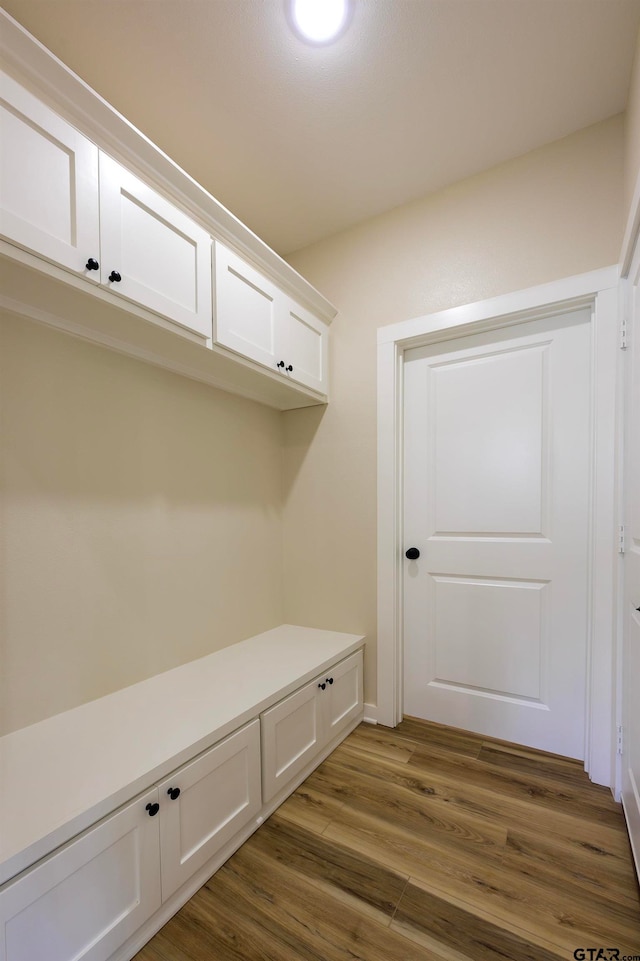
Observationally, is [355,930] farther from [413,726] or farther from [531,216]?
[531,216]

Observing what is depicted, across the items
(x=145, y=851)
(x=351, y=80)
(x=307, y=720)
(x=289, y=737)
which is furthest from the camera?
(x=307, y=720)

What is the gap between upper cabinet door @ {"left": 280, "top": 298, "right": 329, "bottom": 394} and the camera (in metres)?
2.10

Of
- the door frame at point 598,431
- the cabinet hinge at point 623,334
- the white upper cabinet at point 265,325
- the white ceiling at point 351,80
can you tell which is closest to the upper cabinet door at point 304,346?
the white upper cabinet at point 265,325

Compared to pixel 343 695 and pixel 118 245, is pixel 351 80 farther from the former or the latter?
pixel 343 695

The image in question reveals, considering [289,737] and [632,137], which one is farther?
[289,737]

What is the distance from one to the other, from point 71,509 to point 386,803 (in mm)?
1642

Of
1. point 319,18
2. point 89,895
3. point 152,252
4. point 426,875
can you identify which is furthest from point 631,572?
point 319,18

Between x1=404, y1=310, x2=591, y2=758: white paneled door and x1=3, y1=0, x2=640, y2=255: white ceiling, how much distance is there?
2.72 ft

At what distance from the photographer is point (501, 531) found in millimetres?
2031

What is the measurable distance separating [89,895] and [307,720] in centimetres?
95

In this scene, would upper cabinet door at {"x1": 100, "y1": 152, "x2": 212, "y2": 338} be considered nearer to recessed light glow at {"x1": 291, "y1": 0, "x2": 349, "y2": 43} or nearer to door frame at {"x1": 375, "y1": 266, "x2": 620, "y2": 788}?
recessed light glow at {"x1": 291, "y1": 0, "x2": 349, "y2": 43}

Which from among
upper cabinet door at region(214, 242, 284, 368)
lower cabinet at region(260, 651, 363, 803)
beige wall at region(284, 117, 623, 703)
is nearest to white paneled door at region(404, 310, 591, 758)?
beige wall at region(284, 117, 623, 703)

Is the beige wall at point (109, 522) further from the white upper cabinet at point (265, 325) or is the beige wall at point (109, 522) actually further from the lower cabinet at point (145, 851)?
the lower cabinet at point (145, 851)

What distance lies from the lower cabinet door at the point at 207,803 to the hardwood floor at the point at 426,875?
0.10 m
